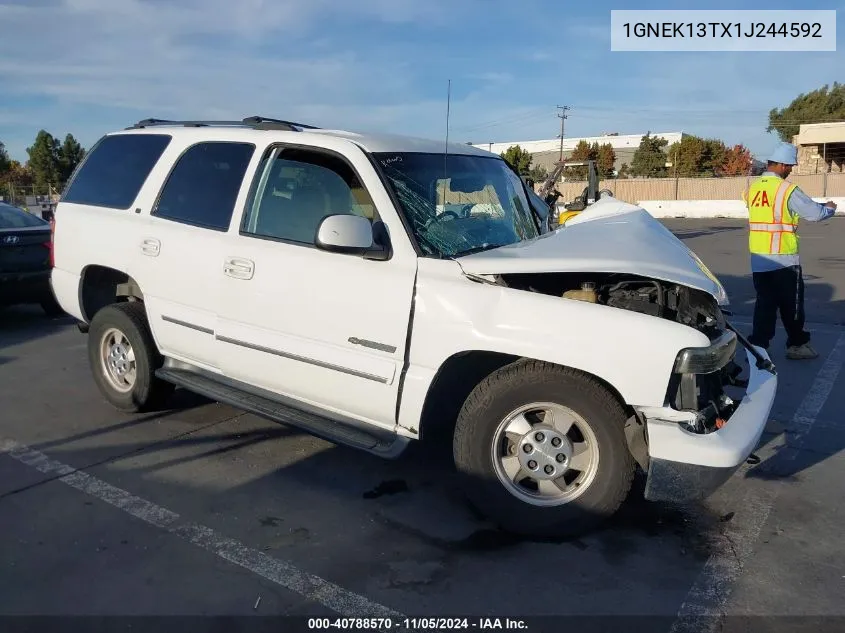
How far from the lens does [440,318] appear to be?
138 inches

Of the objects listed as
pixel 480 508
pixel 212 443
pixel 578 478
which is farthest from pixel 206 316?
pixel 578 478

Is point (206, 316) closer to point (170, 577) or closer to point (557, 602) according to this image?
point (170, 577)

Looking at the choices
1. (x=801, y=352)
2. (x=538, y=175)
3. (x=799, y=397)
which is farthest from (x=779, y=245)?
(x=538, y=175)

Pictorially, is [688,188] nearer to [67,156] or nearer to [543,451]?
[67,156]

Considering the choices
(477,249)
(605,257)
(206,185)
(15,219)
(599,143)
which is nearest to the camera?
(605,257)

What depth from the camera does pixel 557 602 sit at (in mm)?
3023

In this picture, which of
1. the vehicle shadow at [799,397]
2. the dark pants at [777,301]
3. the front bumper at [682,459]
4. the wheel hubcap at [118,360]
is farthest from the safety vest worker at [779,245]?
the wheel hubcap at [118,360]

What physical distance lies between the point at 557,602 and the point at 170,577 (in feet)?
5.58

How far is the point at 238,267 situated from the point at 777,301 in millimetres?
5061

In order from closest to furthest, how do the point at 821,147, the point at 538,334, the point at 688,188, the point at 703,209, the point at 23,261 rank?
1. the point at 538,334
2. the point at 23,261
3. the point at 703,209
4. the point at 688,188
5. the point at 821,147

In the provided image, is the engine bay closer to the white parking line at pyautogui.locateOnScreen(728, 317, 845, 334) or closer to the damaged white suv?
the damaged white suv

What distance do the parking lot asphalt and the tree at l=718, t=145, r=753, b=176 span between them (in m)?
63.5

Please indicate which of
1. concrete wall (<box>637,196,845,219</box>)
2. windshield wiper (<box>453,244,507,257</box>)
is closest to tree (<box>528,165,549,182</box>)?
concrete wall (<box>637,196,845,219</box>)

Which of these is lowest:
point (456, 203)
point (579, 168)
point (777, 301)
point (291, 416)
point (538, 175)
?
point (291, 416)
